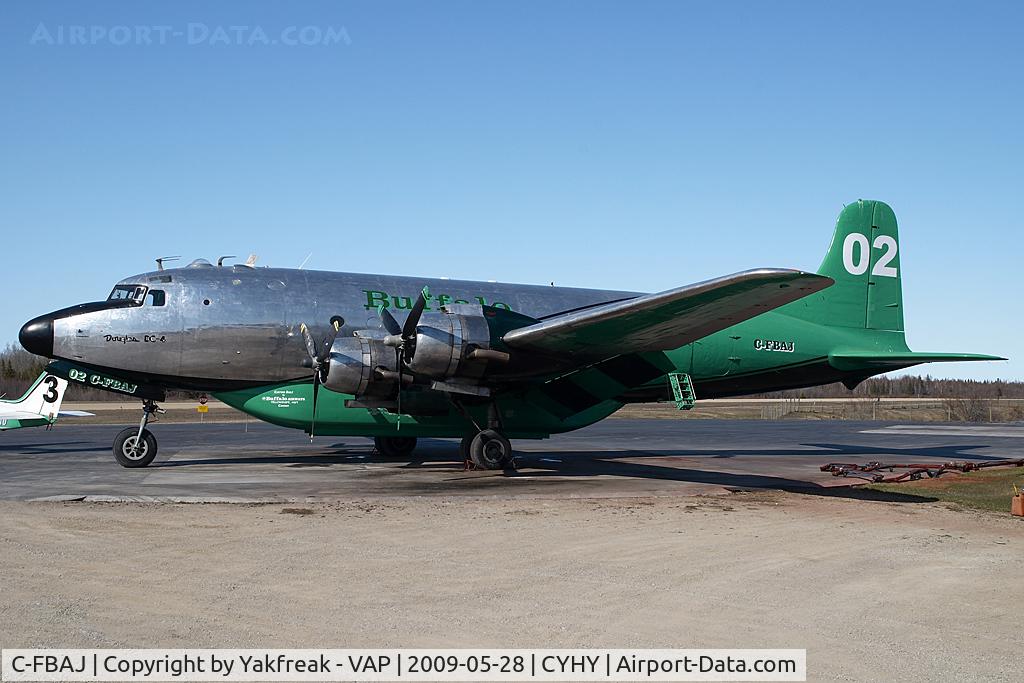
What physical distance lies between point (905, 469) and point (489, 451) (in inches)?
349

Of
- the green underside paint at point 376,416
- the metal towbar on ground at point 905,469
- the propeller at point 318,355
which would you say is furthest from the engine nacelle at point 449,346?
the metal towbar on ground at point 905,469

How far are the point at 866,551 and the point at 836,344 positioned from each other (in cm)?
1304

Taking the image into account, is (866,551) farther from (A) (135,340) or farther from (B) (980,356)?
(A) (135,340)

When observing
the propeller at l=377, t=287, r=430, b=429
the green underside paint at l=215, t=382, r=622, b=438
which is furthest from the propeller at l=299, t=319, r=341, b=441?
the propeller at l=377, t=287, r=430, b=429

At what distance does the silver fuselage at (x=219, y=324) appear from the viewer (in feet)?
54.6

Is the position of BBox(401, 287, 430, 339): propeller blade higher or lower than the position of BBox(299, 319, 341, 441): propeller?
higher

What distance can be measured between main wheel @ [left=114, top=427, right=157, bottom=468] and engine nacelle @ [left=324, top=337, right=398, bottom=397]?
4.13m

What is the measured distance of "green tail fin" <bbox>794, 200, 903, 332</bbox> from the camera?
21.8 m

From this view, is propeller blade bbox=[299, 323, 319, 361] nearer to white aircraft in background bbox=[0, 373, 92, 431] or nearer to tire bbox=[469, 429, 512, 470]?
tire bbox=[469, 429, 512, 470]

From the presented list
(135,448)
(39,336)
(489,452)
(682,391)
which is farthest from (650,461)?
(39,336)

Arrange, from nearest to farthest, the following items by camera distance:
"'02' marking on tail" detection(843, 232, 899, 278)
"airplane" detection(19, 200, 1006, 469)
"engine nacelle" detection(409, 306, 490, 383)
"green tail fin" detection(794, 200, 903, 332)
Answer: "engine nacelle" detection(409, 306, 490, 383)
"airplane" detection(19, 200, 1006, 469)
"green tail fin" detection(794, 200, 903, 332)
"'02' marking on tail" detection(843, 232, 899, 278)

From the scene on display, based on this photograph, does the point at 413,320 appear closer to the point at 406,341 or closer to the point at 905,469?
the point at 406,341

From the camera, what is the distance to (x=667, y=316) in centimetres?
1505
